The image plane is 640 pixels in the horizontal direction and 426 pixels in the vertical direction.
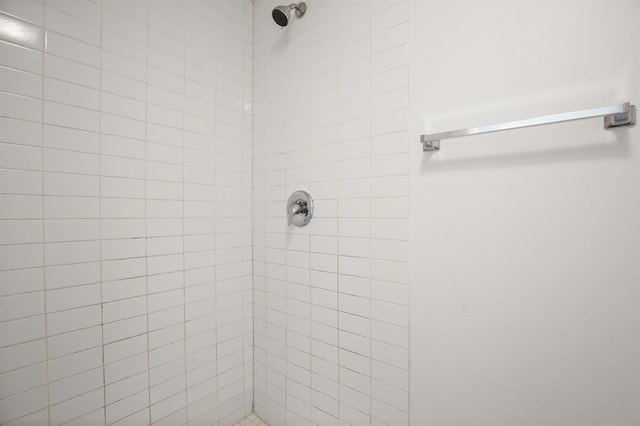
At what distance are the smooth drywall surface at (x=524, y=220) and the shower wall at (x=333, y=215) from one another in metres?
0.09

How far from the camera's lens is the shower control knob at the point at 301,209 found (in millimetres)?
1216

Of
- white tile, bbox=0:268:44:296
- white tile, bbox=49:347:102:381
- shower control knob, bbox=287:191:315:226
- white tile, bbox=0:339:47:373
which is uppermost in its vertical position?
shower control knob, bbox=287:191:315:226

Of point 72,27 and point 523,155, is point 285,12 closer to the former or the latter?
point 72,27

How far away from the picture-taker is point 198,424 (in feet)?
4.15

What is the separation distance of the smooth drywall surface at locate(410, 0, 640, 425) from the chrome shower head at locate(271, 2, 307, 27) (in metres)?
0.55

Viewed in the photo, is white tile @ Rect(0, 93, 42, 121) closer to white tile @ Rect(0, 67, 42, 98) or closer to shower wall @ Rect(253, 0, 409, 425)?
white tile @ Rect(0, 67, 42, 98)

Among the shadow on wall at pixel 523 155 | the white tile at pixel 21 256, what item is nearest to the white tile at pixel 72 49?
the white tile at pixel 21 256

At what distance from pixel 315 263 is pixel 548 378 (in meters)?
0.84

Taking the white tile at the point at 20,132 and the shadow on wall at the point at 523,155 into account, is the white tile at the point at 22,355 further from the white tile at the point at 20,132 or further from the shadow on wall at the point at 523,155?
the shadow on wall at the point at 523,155

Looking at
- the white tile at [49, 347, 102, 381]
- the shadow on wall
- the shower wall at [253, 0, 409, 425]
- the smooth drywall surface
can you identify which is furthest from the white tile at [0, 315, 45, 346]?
the shadow on wall

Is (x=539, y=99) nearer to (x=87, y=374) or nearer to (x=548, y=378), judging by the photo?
(x=548, y=378)

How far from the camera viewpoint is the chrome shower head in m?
1.19

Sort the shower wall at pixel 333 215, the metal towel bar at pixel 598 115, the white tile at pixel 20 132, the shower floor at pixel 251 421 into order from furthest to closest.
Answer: the shower floor at pixel 251 421, the shower wall at pixel 333 215, the white tile at pixel 20 132, the metal towel bar at pixel 598 115

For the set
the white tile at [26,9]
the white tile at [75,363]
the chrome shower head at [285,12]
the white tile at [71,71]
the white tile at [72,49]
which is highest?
the chrome shower head at [285,12]
